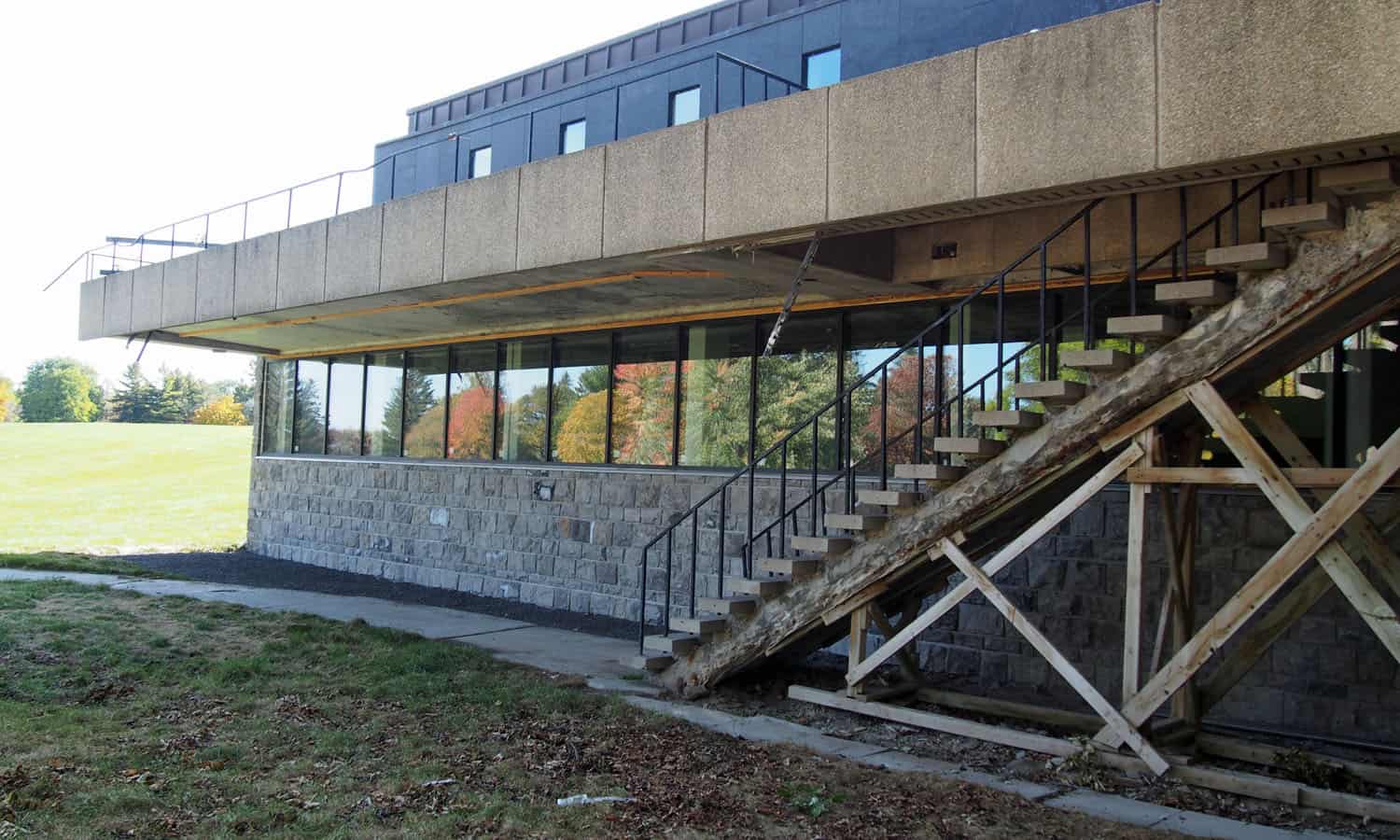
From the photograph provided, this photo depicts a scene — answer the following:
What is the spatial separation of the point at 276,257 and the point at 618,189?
5.86 m

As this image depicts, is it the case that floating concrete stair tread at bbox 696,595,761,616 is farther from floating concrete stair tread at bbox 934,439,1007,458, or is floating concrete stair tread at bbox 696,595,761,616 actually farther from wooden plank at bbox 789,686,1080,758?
floating concrete stair tread at bbox 934,439,1007,458

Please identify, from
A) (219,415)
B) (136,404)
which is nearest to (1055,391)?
(219,415)

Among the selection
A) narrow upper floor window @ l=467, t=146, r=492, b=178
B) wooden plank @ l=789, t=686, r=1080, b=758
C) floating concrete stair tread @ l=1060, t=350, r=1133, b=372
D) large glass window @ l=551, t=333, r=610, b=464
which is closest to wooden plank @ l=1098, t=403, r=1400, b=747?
wooden plank @ l=789, t=686, r=1080, b=758

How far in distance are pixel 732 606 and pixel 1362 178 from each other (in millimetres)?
4895

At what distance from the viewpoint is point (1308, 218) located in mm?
5559

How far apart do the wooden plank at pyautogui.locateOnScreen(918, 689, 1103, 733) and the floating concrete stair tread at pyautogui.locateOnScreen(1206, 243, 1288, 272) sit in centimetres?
322

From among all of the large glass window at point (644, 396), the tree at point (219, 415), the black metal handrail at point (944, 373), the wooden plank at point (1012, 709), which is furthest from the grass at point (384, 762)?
the tree at point (219, 415)

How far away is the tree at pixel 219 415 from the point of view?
73625 mm

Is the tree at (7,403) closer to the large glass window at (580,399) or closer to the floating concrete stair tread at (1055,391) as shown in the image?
the large glass window at (580,399)

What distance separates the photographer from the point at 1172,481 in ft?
20.6

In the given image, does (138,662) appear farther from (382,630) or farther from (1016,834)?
(1016,834)

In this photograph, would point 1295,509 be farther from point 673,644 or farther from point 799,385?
point 799,385

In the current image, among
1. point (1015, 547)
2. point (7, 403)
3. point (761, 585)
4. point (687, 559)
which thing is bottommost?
point (687, 559)

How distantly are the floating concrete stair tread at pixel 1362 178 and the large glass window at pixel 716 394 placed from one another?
22.0ft
